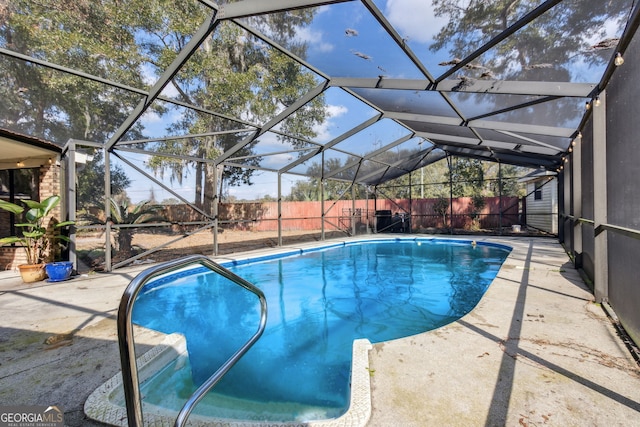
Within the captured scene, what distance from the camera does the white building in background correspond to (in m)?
11.0

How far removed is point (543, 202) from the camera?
12.2 metres

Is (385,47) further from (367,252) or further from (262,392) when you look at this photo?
(367,252)

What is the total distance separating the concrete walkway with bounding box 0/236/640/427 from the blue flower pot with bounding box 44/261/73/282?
57.8 inches

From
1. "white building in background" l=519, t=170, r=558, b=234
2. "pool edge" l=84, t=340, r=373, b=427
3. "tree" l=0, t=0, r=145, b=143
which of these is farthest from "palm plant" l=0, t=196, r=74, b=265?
"white building in background" l=519, t=170, r=558, b=234

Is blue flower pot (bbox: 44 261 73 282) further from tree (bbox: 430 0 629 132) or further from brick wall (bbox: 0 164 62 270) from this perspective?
tree (bbox: 430 0 629 132)

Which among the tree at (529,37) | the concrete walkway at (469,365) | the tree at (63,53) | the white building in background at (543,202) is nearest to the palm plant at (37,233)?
the concrete walkway at (469,365)

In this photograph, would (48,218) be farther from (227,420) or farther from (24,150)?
(227,420)

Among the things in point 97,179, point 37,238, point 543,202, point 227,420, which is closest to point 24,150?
point 37,238

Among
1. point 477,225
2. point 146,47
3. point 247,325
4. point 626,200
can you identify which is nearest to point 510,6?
point 626,200

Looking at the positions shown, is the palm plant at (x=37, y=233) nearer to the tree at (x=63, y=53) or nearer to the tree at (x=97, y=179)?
the tree at (x=63, y=53)

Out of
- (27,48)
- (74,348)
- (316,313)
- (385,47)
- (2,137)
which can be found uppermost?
(27,48)

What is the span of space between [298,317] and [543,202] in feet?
42.8

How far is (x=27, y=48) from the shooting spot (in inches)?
248

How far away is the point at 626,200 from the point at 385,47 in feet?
9.93
